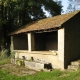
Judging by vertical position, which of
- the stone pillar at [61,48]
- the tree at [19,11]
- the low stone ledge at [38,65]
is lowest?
the low stone ledge at [38,65]

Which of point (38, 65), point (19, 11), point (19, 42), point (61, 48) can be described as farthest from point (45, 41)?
point (61, 48)

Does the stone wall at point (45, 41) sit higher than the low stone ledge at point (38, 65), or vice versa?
the stone wall at point (45, 41)

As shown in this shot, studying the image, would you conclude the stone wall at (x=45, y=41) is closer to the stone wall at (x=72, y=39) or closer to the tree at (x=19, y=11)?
the stone wall at (x=72, y=39)

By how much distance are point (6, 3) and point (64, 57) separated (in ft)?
38.6

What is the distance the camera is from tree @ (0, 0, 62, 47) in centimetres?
2227

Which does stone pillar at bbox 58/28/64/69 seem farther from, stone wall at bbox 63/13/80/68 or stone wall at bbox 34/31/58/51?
stone wall at bbox 34/31/58/51

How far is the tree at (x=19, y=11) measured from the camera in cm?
2227

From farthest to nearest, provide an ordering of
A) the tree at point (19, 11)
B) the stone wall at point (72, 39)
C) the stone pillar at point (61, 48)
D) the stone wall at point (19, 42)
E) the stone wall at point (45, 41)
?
the tree at point (19, 11), the stone wall at point (19, 42), the stone wall at point (45, 41), the stone wall at point (72, 39), the stone pillar at point (61, 48)

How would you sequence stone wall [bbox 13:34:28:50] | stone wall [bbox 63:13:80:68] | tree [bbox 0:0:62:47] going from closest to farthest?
stone wall [bbox 63:13:80:68]
stone wall [bbox 13:34:28:50]
tree [bbox 0:0:62:47]

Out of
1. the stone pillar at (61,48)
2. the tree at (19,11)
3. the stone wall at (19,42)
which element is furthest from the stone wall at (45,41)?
the tree at (19,11)

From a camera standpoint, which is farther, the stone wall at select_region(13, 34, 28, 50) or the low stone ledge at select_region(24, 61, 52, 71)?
the stone wall at select_region(13, 34, 28, 50)

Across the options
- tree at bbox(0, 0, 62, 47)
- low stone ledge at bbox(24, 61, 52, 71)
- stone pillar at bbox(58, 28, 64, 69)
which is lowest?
low stone ledge at bbox(24, 61, 52, 71)

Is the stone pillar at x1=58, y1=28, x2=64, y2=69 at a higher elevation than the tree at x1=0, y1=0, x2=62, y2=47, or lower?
lower

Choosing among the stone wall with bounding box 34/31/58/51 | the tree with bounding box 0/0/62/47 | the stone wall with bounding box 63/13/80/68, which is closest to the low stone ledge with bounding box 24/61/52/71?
the stone wall with bounding box 63/13/80/68
